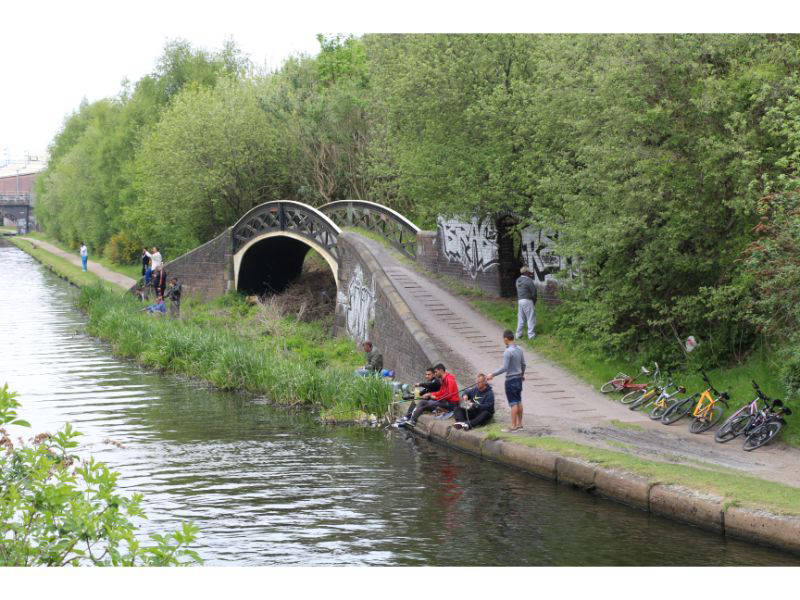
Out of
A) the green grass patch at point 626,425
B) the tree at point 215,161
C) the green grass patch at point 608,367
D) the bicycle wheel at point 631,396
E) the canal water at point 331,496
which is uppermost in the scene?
the tree at point 215,161

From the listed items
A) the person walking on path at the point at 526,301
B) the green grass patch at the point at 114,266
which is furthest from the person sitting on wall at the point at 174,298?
the green grass patch at the point at 114,266

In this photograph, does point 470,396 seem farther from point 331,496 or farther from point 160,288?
point 160,288

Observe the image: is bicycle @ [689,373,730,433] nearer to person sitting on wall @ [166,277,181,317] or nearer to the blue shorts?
the blue shorts

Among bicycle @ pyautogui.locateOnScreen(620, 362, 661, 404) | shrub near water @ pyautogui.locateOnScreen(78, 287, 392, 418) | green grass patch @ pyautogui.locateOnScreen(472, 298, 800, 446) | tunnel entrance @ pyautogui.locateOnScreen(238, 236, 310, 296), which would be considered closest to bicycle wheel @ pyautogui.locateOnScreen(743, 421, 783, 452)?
green grass patch @ pyautogui.locateOnScreen(472, 298, 800, 446)

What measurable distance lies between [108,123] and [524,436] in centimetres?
4992

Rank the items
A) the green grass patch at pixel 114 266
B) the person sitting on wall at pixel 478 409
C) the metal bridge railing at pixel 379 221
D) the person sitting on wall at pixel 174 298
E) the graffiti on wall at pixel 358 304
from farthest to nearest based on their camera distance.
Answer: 1. the green grass patch at pixel 114 266
2. the person sitting on wall at pixel 174 298
3. the metal bridge railing at pixel 379 221
4. the graffiti on wall at pixel 358 304
5. the person sitting on wall at pixel 478 409

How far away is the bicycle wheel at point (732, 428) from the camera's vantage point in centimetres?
1438

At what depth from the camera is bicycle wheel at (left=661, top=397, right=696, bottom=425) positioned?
619 inches

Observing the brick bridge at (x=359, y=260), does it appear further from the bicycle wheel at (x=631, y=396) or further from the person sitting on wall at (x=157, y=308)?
the bicycle wheel at (x=631, y=396)

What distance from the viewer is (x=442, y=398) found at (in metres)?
17.5

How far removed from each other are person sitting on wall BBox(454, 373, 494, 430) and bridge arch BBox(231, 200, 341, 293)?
1233cm

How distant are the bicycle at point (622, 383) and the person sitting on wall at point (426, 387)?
3.01 m

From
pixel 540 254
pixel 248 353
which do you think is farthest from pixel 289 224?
pixel 540 254

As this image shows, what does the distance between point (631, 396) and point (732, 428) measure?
9.26 feet
